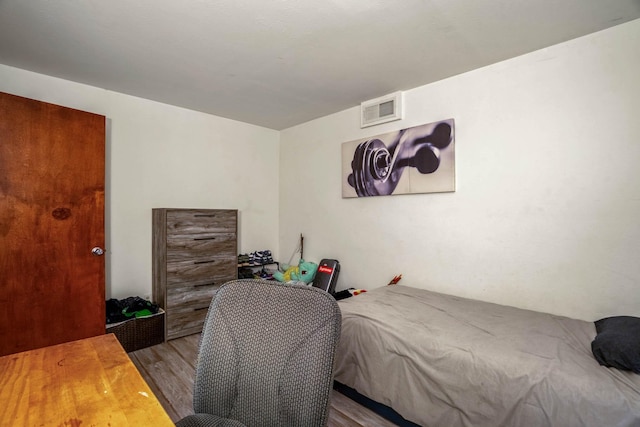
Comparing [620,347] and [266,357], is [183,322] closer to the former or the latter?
[266,357]

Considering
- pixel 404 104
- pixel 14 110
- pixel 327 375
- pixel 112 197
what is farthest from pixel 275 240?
pixel 327 375

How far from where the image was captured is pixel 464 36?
200cm

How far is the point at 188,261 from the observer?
3.01 metres

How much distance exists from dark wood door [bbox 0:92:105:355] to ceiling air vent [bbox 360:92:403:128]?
243cm

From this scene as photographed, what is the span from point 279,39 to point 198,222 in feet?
6.30

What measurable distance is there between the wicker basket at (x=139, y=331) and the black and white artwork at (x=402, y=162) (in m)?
2.28

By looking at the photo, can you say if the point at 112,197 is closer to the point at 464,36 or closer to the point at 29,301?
the point at 29,301

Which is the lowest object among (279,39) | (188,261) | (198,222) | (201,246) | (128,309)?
(128,309)

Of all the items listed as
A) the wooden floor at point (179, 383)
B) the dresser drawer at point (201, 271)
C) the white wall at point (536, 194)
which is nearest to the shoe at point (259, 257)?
the dresser drawer at point (201, 271)

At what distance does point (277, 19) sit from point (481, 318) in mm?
2305

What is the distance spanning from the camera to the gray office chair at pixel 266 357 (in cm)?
90

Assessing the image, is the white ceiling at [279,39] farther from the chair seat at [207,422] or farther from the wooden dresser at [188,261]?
the chair seat at [207,422]

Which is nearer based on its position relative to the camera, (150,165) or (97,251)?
(97,251)

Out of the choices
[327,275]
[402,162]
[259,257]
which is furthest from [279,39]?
[259,257]
